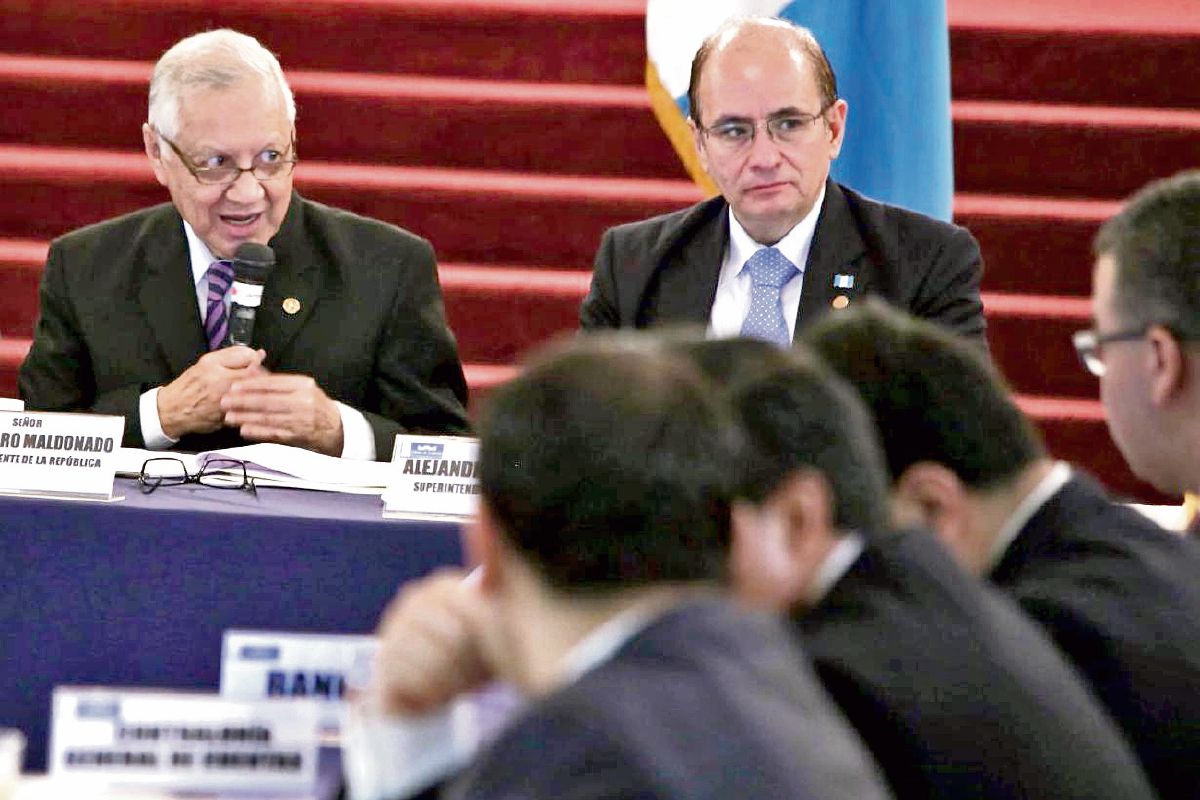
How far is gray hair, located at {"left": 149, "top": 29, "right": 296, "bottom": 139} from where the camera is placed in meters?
3.08

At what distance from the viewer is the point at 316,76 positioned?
5.07 metres

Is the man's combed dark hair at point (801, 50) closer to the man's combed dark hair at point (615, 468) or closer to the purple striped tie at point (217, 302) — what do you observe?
the purple striped tie at point (217, 302)

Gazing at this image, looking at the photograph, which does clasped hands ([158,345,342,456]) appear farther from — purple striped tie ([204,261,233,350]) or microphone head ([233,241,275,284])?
purple striped tie ([204,261,233,350])

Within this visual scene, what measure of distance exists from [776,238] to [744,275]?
0.30 feet

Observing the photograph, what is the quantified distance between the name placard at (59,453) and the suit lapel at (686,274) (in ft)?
3.71

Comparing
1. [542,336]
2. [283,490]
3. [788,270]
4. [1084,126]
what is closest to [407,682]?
[283,490]

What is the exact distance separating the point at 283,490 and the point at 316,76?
2.82 m

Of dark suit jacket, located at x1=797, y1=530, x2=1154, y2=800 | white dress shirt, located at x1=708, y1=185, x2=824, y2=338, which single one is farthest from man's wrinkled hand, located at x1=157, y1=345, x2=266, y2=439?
dark suit jacket, located at x1=797, y1=530, x2=1154, y2=800

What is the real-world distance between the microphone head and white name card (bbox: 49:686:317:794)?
4.08 feet

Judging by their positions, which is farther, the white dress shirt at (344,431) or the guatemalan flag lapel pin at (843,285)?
the guatemalan flag lapel pin at (843,285)

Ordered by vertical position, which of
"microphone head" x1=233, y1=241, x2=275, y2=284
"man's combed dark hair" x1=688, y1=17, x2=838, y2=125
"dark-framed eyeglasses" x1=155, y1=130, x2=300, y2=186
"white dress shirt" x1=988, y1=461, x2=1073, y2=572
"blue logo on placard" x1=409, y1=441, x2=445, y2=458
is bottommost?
"blue logo on placard" x1=409, y1=441, x2=445, y2=458

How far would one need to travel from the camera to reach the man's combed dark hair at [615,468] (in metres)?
1.02

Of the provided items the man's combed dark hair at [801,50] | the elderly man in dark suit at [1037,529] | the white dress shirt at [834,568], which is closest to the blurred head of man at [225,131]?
the man's combed dark hair at [801,50]

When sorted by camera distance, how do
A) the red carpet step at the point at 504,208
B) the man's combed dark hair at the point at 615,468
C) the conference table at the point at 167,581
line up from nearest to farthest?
1. the man's combed dark hair at the point at 615,468
2. the conference table at the point at 167,581
3. the red carpet step at the point at 504,208
